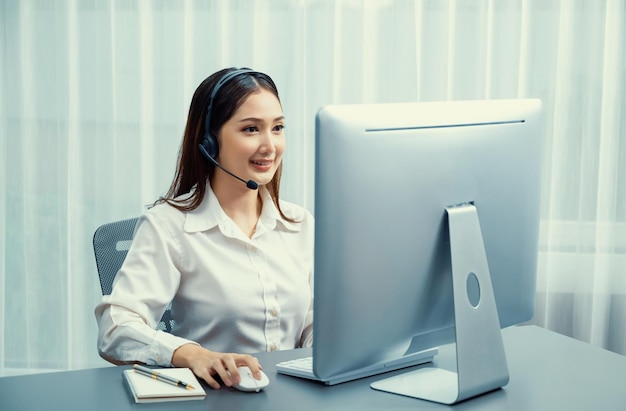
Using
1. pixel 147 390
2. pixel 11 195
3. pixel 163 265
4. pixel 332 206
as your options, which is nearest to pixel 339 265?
pixel 332 206

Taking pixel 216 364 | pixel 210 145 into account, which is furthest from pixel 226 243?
pixel 216 364

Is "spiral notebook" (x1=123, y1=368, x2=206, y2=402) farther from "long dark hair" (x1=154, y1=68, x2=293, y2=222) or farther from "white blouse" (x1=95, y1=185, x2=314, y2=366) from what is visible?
"long dark hair" (x1=154, y1=68, x2=293, y2=222)

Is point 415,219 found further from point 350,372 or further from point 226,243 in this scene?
point 226,243

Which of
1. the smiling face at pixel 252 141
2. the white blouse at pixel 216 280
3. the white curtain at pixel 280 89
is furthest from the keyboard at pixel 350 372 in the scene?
the white curtain at pixel 280 89

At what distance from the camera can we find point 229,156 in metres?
1.90

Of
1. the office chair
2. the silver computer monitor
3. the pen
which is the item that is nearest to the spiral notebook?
the pen

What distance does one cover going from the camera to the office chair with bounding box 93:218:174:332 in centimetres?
194

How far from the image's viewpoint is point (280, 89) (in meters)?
3.03

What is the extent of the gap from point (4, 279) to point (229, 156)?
5.48 feet

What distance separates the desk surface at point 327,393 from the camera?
1.35 m

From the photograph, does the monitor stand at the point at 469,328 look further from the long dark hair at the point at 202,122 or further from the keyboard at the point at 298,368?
the long dark hair at the point at 202,122

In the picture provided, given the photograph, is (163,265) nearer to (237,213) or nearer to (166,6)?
(237,213)

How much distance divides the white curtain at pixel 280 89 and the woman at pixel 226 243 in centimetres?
109

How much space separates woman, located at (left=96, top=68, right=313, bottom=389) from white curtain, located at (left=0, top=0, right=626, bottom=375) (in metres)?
1.09
